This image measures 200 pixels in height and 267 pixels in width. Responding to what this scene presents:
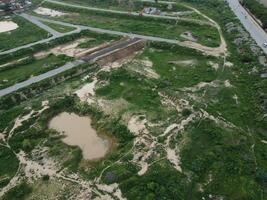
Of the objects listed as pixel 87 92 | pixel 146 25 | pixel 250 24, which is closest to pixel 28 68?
pixel 87 92

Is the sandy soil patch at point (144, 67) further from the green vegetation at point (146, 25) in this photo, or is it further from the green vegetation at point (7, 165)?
the green vegetation at point (7, 165)

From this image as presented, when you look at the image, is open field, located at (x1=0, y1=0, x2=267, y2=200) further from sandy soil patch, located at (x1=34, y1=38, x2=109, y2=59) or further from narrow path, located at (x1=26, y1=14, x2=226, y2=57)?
narrow path, located at (x1=26, y1=14, x2=226, y2=57)

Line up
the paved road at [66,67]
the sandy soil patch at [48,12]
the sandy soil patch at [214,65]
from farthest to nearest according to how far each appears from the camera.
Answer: the sandy soil patch at [48,12], the sandy soil patch at [214,65], the paved road at [66,67]

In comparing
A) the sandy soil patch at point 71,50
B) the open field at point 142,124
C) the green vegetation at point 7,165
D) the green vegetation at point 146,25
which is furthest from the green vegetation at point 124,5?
the green vegetation at point 7,165

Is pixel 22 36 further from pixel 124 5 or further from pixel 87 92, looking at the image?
pixel 124 5

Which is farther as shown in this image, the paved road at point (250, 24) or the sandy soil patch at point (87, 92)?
the paved road at point (250, 24)
